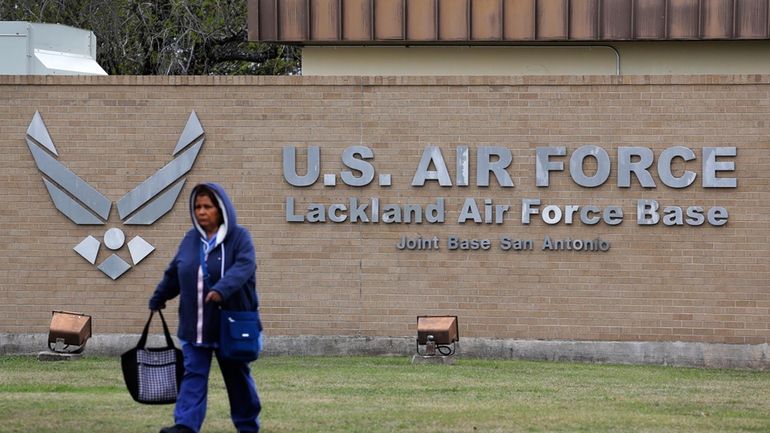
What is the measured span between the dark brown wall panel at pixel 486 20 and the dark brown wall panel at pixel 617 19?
1330 mm

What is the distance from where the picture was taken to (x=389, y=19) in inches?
757

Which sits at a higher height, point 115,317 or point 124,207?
point 124,207

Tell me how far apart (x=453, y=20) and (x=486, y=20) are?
1.40 feet

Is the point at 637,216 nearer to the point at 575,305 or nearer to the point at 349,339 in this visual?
the point at 575,305

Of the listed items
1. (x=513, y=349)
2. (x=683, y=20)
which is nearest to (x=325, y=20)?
(x=683, y=20)

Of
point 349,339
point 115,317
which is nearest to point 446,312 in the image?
point 349,339

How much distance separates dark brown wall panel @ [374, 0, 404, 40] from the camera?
19.2m

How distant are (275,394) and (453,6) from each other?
784 cm

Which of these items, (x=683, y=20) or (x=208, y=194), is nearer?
(x=208, y=194)

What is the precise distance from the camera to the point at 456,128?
56.1 ft

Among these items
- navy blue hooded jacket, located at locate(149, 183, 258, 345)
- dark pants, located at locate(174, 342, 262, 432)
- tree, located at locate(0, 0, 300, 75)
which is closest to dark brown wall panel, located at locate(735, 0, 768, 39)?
navy blue hooded jacket, located at locate(149, 183, 258, 345)

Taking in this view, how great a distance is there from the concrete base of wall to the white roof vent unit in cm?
335

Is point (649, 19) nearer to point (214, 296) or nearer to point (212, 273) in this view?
point (212, 273)

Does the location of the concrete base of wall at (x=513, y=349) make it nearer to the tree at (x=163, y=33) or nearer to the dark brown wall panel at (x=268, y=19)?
the dark brown wall panel at (x=268, y=19)
